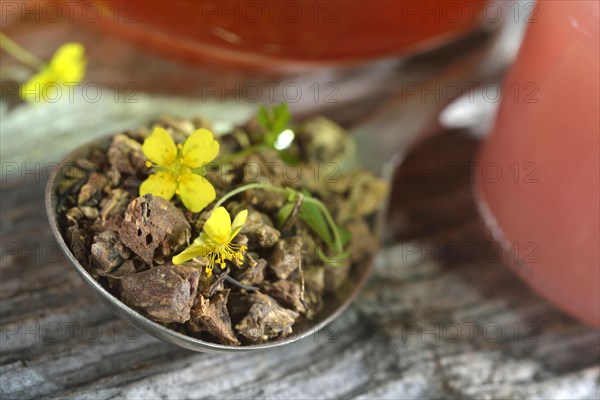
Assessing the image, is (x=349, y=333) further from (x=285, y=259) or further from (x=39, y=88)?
(x=39, y=88)

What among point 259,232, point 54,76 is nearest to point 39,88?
point 54,76

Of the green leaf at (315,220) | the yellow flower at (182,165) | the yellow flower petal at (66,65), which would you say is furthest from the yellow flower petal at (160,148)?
the yellow flower petal at (66,65)

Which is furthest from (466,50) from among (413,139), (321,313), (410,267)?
(321,313)

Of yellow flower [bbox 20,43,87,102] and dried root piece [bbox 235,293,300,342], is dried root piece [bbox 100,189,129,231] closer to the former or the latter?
dried root piece [bbox 235,293,300,342]

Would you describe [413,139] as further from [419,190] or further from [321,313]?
[321,313]

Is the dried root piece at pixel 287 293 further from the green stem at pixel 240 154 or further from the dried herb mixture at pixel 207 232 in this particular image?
the green stem at pixel 240 154

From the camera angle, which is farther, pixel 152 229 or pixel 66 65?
pixel 66 65

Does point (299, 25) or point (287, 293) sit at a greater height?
point (299, 25)
